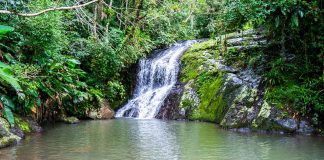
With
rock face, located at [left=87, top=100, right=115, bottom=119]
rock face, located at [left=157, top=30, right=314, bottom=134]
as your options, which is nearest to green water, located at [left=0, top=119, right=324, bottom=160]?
rock face, located at [left=157, top=30, right=314, bottom=134]

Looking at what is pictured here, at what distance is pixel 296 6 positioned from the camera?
891 centimetres

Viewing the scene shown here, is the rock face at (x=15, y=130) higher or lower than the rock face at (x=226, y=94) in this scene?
lower

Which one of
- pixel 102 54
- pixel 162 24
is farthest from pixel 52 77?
pixel 162 24

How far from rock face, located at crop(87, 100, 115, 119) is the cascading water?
82 centimetres

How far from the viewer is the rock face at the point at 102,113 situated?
511 inches

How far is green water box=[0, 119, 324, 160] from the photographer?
6.34m

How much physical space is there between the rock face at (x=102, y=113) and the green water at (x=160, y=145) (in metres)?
3.34

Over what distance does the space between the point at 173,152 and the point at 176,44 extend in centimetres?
1161

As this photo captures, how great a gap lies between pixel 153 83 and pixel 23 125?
719 cm

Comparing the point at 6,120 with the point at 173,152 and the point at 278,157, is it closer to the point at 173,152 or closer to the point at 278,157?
the point at 173,152

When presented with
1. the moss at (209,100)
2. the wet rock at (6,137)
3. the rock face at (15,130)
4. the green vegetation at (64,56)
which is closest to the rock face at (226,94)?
the moss at (209,100)

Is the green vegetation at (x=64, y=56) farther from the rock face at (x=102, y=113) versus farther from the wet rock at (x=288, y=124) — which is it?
the wet rock at (x=288, y=124)

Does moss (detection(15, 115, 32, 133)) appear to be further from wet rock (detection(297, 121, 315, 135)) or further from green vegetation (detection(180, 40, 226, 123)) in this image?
wet rock (detection(297, 121, 315, 135))

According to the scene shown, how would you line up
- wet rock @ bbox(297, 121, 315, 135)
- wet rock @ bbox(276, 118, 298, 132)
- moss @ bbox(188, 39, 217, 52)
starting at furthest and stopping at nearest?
moss @ bbox(188, 39, 217, 52)
wet rock @ bbox(276, 118, 298, 132)
wet rock @ bbox(297, 121, 315, 135)
